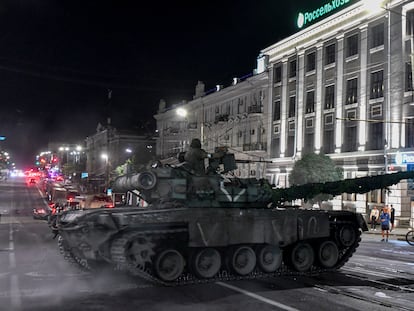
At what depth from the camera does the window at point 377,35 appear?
116 feet

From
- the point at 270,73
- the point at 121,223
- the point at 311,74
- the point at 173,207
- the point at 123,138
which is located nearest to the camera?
the point at 121,223

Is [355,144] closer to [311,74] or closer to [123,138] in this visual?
[311,74]

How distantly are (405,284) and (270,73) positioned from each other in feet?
122

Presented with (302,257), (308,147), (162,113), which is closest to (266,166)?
(308,147)

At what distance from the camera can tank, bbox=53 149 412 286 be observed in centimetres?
1136

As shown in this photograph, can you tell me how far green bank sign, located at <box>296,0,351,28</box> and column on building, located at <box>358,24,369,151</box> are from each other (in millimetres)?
3223

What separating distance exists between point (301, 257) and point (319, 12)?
31.2 metres

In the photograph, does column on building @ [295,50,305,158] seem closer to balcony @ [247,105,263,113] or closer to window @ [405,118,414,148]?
balcony @ [247,105,263,113]

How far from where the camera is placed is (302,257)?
13500 mm

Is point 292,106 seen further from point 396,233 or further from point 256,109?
point 396,233

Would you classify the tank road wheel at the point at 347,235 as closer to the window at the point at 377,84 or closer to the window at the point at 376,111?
the window at the point at 376,111

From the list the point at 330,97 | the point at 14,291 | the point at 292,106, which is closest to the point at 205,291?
the point at 14,291

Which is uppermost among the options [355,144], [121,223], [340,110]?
[340,110]

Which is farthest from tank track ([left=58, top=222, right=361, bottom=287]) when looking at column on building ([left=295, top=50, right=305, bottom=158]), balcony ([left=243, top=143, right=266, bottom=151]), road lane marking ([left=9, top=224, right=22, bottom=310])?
balcony ([left=243, top=143, right=266, bottom=151])
